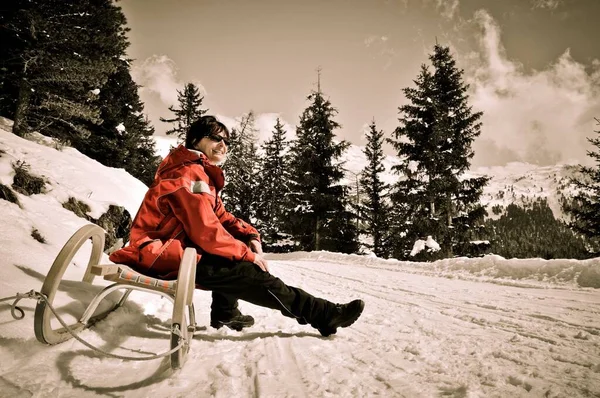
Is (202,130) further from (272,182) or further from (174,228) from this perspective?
(272,182)

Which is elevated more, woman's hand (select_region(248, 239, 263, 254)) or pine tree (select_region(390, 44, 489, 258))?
pine tree (select_region(390, 44, 489, 258))

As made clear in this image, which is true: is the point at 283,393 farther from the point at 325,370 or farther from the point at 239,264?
the point at 239,264

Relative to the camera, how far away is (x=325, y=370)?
180 centimetres

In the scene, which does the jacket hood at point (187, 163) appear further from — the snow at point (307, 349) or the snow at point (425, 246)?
the snow at point (425, 246)

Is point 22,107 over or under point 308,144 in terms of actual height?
under

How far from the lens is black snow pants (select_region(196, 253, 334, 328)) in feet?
6.76

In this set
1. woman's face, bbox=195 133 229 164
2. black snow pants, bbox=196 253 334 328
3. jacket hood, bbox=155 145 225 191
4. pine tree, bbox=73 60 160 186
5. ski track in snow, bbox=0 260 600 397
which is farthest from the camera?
pine tree, bbox=73 60 160 186

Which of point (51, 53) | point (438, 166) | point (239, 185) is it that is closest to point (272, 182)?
point (239, 185)

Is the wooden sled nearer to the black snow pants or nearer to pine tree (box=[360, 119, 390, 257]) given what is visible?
the black snow pants

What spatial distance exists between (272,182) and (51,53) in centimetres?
2117

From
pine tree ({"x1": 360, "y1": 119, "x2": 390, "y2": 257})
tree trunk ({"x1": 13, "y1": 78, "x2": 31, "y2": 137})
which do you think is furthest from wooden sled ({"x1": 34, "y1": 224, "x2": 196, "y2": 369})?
pine tree ({"x1": 360, "y1": 119, "x2": 390, "y2": 257})

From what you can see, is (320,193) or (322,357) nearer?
(322,357)

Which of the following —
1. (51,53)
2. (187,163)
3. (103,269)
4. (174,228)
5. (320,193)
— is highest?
(51,53)

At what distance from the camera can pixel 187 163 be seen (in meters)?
2.17
